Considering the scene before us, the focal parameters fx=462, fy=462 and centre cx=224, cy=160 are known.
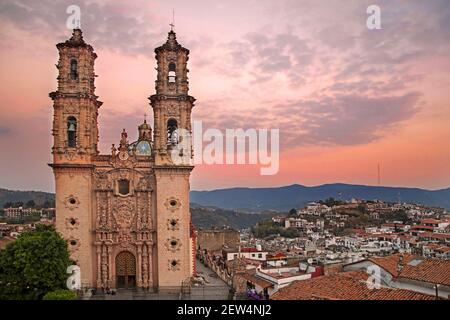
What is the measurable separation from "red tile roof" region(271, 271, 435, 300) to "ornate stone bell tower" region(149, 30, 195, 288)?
5534mm

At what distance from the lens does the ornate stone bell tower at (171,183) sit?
20609 mm

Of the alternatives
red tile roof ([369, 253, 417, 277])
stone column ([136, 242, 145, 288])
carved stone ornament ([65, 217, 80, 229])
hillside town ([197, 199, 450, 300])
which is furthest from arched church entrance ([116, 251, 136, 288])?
red tile roof ([369, 253, 417, 277])

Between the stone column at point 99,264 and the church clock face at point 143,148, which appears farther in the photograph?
the church clock face at point 143,148

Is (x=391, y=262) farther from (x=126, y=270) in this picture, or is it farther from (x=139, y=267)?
(x=126, y=270)

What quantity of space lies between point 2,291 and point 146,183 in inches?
286

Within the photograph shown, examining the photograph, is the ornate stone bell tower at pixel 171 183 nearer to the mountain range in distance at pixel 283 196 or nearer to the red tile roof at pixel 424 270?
the red tile roof at pixel 424 270

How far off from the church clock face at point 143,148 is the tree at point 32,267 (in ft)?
19.2

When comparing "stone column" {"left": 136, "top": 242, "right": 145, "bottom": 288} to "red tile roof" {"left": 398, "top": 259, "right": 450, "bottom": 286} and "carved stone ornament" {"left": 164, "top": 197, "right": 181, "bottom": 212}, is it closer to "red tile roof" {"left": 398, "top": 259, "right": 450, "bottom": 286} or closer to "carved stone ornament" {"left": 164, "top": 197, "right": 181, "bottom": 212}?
"carved stone ornament" {"left": 164, "top": 197, "right": 181, "bottom": 212}

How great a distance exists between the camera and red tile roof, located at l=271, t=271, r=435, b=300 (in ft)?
47.2

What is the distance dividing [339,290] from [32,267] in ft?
35.5

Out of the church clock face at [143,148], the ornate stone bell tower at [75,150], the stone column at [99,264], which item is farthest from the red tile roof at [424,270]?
the ornate stone bell tower at [75,150]

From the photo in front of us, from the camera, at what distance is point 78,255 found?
20266 millimetres
